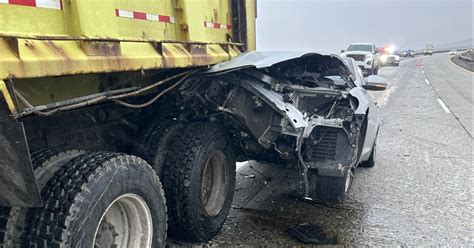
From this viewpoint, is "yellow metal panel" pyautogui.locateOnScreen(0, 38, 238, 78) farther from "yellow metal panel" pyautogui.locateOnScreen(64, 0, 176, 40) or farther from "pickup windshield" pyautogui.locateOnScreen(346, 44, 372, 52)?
"pickup windshield" pyautogui.locateOnScreen(346, 44, 372, 52)

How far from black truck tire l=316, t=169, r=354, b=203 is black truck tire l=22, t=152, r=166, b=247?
2.21 metres

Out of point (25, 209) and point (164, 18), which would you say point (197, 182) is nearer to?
point (164, 18)

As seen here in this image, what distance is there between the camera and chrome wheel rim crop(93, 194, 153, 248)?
9.24ft

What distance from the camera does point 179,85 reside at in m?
3.83

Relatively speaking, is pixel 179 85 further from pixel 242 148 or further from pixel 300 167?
pixel 300 167

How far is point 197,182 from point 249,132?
83cm

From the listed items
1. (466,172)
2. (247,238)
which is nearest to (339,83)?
(466,172)

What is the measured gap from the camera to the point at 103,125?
3693 millimetres

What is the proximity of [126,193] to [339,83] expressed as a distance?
3951 millimetres

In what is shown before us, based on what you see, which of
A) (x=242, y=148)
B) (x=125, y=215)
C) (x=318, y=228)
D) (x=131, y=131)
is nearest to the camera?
(x=125, y=215)

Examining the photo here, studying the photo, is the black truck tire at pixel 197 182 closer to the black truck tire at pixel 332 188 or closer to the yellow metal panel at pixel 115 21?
the yellow metal panel at pixel 115 21

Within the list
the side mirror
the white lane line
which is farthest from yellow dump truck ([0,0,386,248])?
the white lane line

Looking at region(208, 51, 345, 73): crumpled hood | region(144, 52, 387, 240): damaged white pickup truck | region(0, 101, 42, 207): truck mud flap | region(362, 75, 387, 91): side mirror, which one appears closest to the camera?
region(0, 101, 42, 207): truck mud flap

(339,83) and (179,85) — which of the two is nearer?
(179,85)
